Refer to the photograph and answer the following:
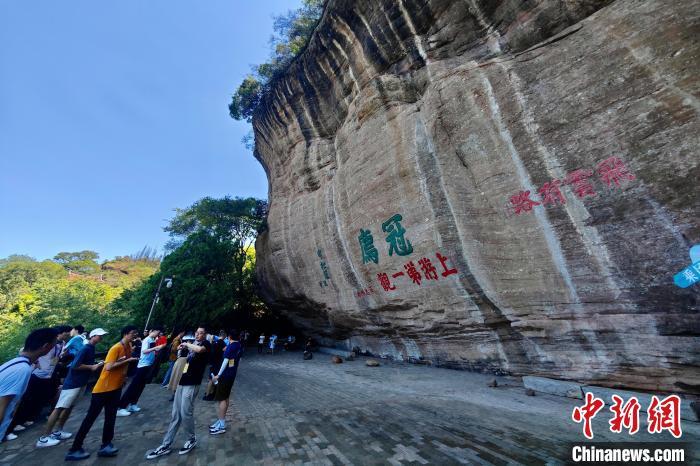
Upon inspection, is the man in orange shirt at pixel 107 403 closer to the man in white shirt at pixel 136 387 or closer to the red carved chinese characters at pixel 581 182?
the man in white shirt at pixel 136 387

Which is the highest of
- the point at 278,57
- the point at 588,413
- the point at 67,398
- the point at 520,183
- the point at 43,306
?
the point at 278,57

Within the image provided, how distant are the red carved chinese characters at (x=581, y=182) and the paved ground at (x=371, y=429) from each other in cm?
392

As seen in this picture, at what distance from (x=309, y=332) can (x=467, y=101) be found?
14.5 meters

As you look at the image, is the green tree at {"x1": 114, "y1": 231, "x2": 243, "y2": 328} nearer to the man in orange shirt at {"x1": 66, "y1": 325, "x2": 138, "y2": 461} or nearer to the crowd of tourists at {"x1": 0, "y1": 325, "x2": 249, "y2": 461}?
the crowd of tourists at {"x1": 0, "y1": 325, "x2": 249, "y2": 461}

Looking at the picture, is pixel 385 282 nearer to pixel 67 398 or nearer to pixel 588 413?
pixel 588 413

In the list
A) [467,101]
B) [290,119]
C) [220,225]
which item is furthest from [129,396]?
[220,225]

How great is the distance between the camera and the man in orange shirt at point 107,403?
3502mm

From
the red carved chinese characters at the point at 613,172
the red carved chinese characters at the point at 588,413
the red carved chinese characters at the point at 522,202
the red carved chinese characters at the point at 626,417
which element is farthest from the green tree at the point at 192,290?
the red carved chinese characters at the point at 613,172

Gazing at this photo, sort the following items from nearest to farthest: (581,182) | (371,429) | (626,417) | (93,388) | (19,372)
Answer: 1. (19,372)
2. (93,388)
3. (371,429)
4. (626,417)
5. (581,182)

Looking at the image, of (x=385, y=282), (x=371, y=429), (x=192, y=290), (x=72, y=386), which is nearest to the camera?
(x=72, y=386)

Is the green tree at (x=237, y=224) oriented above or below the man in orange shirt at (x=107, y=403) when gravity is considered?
above

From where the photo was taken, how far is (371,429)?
4.31m

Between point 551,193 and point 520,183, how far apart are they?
64 centimetres

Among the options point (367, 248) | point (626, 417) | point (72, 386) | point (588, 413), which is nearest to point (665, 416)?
point (626, 417)
